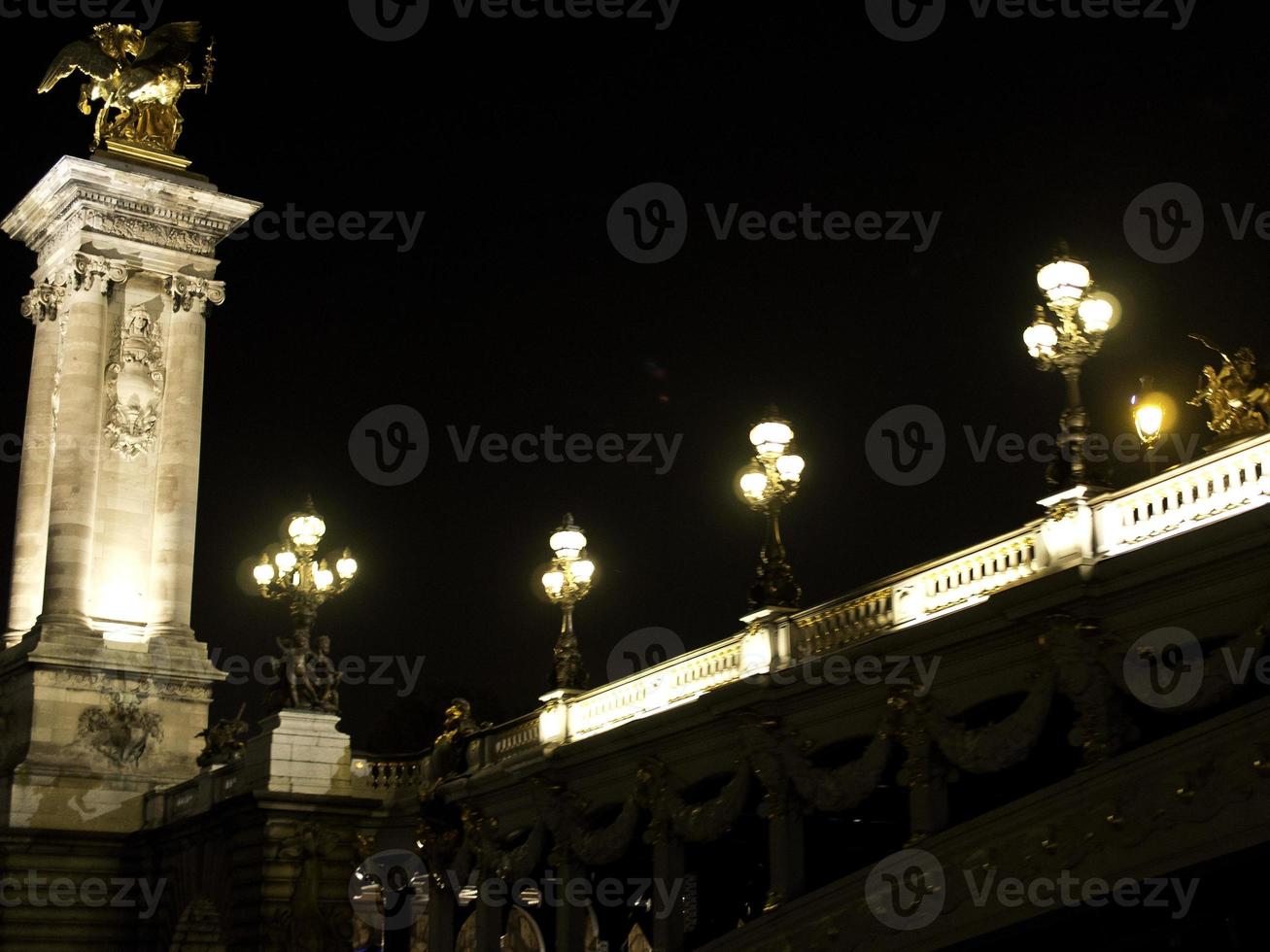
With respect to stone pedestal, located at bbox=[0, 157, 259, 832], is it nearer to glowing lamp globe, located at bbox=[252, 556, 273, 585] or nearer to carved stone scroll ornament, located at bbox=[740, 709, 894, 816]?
glowing lamp globe, located at bbox=[252, 556, 273, 585]

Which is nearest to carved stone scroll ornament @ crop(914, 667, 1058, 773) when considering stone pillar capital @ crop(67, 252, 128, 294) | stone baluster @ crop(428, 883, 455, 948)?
stone baluster @ crop(428, 883, 455, 948)

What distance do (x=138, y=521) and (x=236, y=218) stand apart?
7.03 m

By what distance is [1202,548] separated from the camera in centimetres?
1808

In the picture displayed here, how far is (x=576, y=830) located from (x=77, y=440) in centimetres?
1748

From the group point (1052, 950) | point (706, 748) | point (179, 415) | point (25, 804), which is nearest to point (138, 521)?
point (179, 415)

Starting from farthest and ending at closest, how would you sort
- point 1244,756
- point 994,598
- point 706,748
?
point 706,748, point 994,598, point 1244,756

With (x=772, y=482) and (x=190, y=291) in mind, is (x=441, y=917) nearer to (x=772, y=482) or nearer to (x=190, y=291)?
(x=772, y=482)

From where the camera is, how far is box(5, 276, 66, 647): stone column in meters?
41.2

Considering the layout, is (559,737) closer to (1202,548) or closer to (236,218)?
(1202,548)

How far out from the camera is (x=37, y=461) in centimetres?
4184

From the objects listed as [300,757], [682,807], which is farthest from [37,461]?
[682,807]

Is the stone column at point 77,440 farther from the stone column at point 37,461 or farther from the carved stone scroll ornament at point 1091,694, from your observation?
the carved stone scroll ornament at point 1091,694

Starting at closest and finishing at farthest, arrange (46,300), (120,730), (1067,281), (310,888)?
(1067,281)
(310,888)
(120,730)
(46,300)

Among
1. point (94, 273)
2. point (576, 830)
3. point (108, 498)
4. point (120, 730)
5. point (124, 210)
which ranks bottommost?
point (576, 830)
